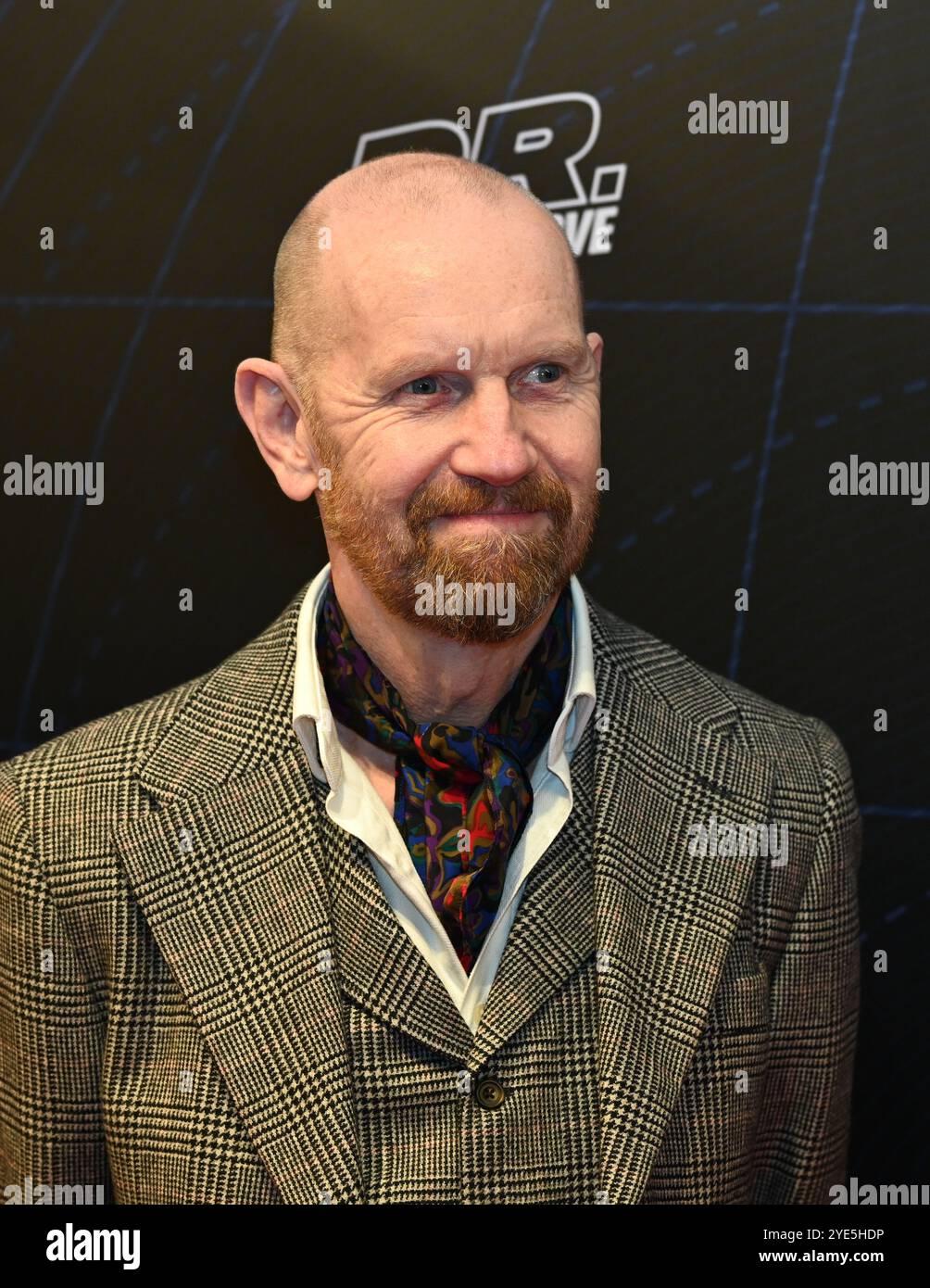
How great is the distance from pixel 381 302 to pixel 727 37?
4.08ft

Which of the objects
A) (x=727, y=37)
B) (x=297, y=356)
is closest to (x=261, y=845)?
(x=297, y=356)

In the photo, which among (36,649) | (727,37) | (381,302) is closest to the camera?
(381,302)

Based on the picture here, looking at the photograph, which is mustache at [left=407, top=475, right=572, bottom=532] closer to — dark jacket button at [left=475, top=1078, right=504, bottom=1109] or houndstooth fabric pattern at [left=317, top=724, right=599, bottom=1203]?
houndstooth fabric pattern at [left=317, top=724, right=599, bottom=1203]

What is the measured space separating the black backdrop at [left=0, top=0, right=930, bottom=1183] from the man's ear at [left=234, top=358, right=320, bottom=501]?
26.4 inches

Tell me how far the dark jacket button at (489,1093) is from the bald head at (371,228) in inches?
43.0

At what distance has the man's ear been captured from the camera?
2650 millimetres

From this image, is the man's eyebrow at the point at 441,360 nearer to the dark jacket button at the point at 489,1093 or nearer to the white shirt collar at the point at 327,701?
the white shirt collar at the point at 327,701

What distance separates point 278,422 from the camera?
270cm

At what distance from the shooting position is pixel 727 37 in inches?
126

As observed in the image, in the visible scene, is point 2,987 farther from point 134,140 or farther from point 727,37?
point 727,37

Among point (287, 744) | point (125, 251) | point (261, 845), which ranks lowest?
point (261, 845)

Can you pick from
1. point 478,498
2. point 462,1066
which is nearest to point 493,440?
point 478,498

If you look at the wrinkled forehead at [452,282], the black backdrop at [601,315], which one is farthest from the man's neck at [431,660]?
the black backdrop at [601,315]

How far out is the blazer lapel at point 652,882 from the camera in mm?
2475
